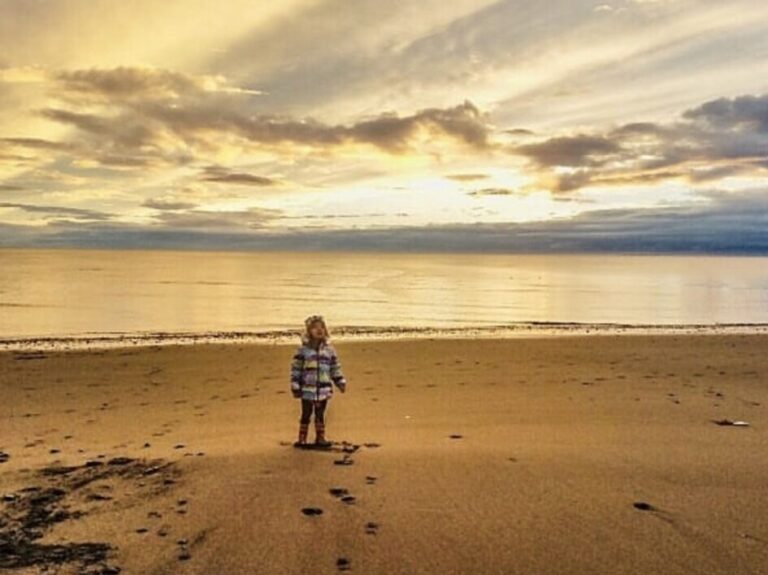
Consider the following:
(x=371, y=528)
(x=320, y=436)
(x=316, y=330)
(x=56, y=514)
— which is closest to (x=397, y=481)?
(x=371, y=528)

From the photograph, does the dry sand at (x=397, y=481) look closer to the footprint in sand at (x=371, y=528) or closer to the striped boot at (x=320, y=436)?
the footprint in sand at (x=371, y=528)

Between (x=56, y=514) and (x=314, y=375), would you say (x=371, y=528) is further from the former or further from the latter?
(x=314, y=375)

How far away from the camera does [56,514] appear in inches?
275

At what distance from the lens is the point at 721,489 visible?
761cm

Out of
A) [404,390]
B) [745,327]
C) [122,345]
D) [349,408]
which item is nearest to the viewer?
[349,408]

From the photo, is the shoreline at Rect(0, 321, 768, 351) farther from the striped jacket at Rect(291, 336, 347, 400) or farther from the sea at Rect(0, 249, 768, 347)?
the striped jacket at Rect(291, 336, 347, 400)

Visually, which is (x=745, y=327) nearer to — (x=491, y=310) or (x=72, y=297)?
(x=491, y=310)

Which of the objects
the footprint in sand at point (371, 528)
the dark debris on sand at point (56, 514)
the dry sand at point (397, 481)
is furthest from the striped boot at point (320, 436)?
the footprint in sand at point (371, 528)

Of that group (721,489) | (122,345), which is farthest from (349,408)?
(122,345)

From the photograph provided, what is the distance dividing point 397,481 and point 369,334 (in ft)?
80.6

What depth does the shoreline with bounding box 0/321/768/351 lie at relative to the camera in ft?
92.7

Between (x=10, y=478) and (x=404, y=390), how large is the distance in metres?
9.26

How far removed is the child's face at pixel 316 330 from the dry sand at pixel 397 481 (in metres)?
1.59

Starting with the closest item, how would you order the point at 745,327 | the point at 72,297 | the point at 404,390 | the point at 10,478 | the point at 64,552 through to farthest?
the point at 64,552, the point at 10,478, the point at 404,390, the point at 745,327, the point at 72,297
